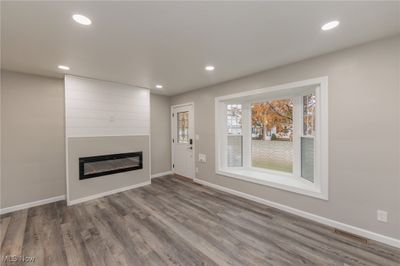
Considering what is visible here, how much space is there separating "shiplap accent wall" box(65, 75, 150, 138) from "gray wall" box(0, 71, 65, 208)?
43 cm

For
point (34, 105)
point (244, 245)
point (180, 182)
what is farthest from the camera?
point (180, 182)

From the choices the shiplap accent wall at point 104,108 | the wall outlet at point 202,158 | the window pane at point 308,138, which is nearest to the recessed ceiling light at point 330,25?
the window pane at point 308,138

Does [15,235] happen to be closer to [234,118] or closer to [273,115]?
[234,118]

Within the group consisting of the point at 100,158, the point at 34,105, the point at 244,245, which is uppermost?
the point at 34,105

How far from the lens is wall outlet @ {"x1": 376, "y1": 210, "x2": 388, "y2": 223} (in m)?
2.05

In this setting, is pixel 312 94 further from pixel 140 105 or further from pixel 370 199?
pixel 140 105

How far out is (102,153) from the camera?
3.74 m

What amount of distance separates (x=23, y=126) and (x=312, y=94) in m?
5.43

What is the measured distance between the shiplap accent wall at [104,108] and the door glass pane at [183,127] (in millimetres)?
1078

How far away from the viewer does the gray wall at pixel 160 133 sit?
5059 millimetres

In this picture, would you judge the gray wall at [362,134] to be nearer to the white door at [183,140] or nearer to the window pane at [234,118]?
the window pane at [234,118]

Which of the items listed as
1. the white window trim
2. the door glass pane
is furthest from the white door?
the white window trim

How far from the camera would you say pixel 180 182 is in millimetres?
4598

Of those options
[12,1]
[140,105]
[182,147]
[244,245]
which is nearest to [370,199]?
[244,245]
